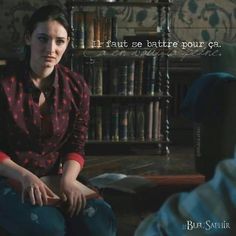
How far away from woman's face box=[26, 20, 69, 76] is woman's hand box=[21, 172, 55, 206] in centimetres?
21

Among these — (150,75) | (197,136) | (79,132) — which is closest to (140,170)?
(197,136)

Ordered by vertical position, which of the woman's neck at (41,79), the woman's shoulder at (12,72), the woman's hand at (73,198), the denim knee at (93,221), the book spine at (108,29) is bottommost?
the denim knee at (93,221)

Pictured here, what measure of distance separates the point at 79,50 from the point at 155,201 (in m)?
1.05

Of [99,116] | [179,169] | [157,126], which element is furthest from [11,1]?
[179,169]

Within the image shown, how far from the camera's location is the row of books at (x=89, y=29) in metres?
2.18

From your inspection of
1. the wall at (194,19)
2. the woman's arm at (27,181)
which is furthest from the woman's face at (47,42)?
the wall at (194,19)

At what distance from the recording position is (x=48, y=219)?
827mm

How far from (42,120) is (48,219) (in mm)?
189

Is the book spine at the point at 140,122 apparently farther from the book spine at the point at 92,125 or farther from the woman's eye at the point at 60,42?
the woman's eye at the point at 60,42

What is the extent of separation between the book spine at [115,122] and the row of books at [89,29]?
277 millimetres

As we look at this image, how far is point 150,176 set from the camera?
5.69 ft

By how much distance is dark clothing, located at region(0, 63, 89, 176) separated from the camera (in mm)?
906

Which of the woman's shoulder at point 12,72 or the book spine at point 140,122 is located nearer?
the woman's shoulder at point 12,72

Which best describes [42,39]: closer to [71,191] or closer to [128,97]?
[71,191]
